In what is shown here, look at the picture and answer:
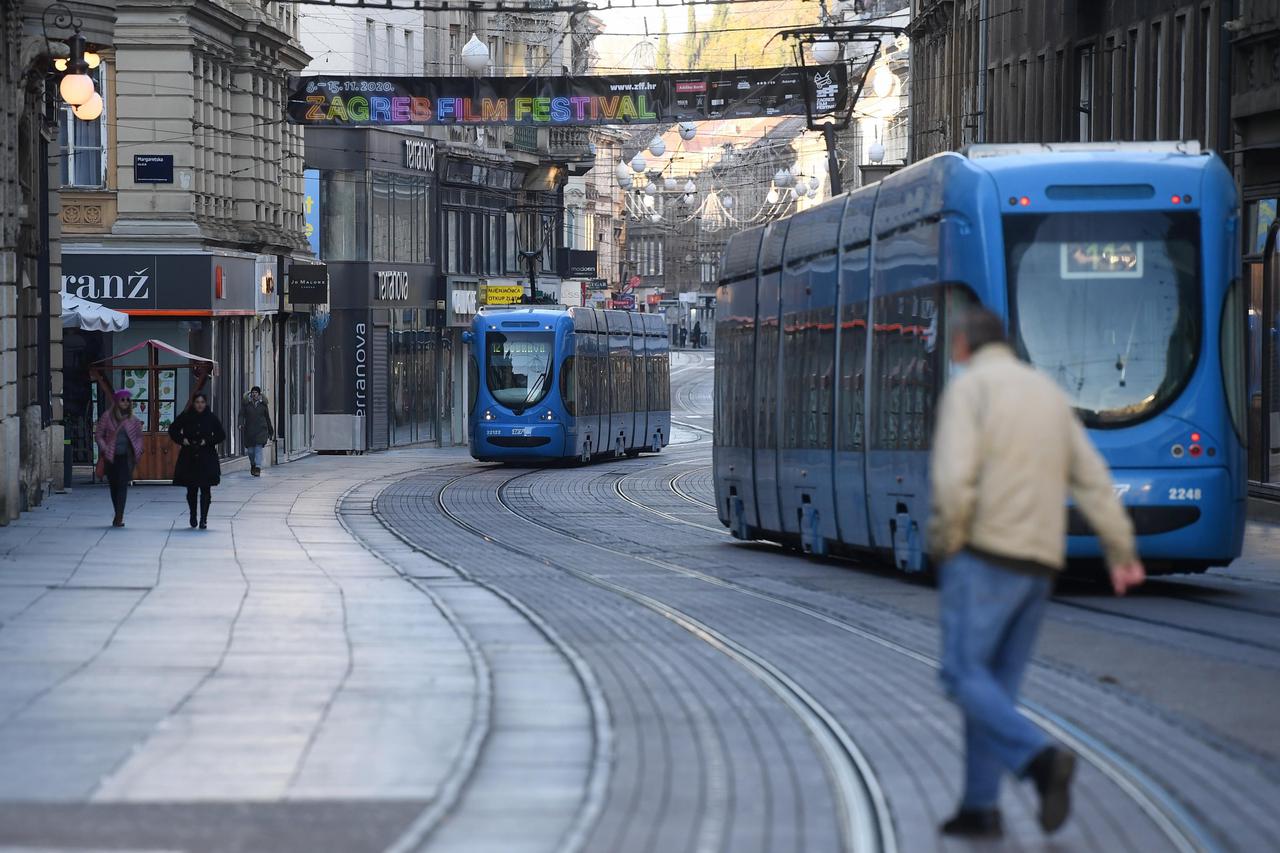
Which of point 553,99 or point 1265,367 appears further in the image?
point 553,99

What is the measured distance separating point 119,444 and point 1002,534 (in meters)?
21.7

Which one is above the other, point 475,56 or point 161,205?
point 475,56

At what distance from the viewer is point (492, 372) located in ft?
160

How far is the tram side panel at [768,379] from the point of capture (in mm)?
24172

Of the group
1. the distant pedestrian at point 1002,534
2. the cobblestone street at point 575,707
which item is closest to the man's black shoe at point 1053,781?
the distant pedestrian at point 1002,534

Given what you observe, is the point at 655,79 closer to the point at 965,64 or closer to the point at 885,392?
the point at 965,64

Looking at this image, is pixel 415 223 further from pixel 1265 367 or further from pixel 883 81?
pixel 1265 367

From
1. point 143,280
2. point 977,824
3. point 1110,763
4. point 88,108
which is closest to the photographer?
point 977,824

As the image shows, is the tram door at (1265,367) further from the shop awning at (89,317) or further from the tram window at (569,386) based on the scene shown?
the tram window at (569,386)

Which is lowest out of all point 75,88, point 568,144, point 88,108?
point 88,108

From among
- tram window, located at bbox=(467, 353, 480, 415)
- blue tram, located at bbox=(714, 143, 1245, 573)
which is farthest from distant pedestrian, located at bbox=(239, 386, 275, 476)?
blue tram, located at bbox=(714, 143, 1245, 573)

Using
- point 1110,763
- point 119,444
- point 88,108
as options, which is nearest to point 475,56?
point 88,108

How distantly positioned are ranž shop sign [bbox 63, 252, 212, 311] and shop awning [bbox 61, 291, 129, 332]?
419 cm

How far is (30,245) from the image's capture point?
3142 cm
